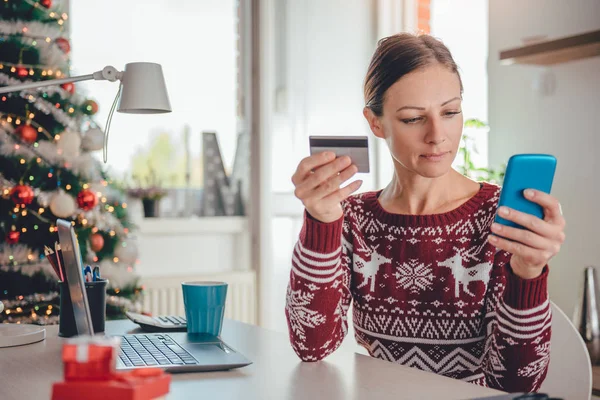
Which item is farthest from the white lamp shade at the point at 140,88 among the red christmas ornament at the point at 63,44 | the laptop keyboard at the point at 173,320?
the red christmas ornament at the point at 63,44

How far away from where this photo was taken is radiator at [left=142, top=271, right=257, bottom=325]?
120 inches

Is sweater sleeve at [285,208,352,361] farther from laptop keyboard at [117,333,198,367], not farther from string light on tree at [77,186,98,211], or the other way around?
string light on tree at [77,186,98,211]

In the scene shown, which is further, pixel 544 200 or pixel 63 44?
pixel 63 44

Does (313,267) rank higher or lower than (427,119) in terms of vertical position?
lower

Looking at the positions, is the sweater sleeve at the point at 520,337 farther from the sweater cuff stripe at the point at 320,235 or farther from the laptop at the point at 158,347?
the laptop at the point at 158,347

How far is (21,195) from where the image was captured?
2.27 meters

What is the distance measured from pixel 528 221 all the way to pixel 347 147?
0.28 meters

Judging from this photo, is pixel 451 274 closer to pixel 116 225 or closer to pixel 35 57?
pixel 116 225

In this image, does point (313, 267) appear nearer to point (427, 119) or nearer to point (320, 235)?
point (320, 235)

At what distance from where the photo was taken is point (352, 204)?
1.51m

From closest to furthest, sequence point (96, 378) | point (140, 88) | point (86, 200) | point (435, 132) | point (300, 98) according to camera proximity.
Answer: point (96, 378) → point (435, 132) → point (140, 88) → point (86, 200) → point (300, 98)

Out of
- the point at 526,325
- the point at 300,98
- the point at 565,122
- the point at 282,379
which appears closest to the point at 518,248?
the point at 526,325

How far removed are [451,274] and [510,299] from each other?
0.88 feet

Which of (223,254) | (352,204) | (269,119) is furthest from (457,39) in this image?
(352,204)
